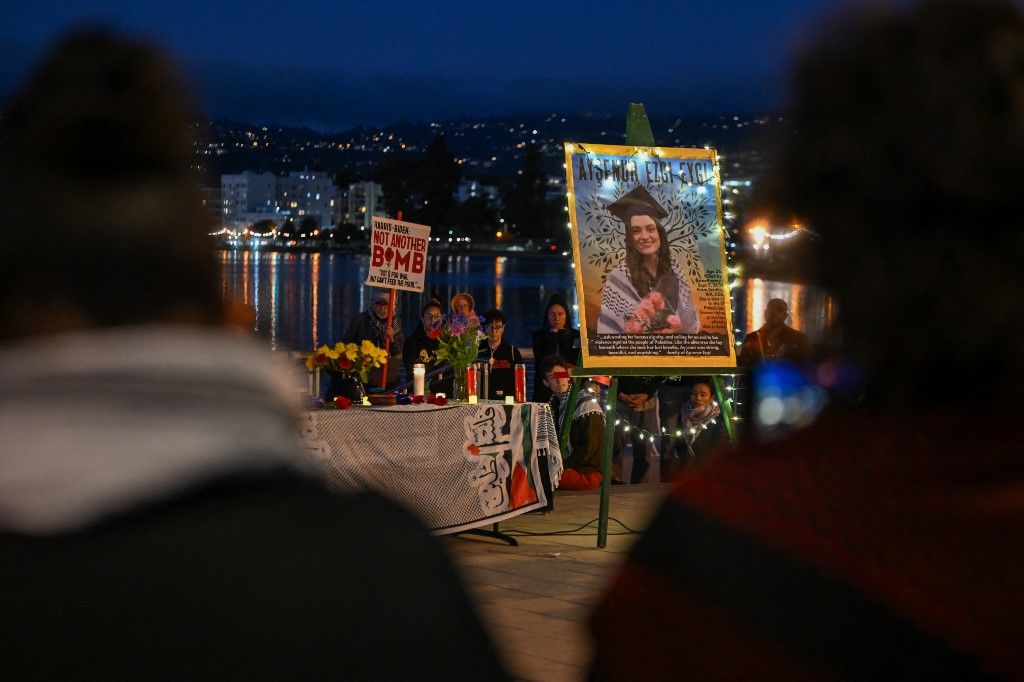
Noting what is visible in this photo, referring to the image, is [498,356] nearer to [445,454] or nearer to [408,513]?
[445,454]

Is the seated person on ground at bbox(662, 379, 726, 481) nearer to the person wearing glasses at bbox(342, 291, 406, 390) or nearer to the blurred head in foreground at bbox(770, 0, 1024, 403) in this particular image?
the person wearing glasses at bbox(342, 291, 406, 390)

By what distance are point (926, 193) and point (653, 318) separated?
6.39m

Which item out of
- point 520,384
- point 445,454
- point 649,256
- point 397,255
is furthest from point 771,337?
point 445,454

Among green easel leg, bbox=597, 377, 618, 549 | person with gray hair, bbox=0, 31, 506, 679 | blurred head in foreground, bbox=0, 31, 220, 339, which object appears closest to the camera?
person with gray hair, bbox=0, 31, 506, 679

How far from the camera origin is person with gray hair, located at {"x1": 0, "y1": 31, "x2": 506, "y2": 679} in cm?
92

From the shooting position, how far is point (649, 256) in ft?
25.1

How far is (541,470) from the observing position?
847 cm

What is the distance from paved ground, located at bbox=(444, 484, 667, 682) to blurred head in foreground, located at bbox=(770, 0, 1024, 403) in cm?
284

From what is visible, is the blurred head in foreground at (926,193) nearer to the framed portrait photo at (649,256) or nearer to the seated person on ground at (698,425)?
the framed portrait photo at (649,256)

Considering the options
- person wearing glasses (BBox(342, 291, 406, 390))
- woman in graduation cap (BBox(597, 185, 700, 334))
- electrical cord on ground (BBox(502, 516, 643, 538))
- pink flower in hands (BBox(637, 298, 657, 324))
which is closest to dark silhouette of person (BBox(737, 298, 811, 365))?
electrical cord on ground (BBox(502, 516, 643, 538))

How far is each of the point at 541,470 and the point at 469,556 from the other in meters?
1.20

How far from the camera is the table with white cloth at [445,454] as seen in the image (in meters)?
7.13

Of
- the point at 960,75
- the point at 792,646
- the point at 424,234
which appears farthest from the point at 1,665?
the point at 424,234

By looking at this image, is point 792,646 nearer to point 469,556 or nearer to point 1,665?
point 1,665
